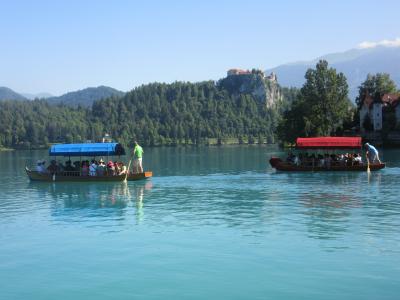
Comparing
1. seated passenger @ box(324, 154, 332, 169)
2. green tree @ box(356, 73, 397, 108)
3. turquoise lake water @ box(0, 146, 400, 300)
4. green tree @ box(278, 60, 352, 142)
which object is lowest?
turquoise lake water @ box(0, 146, 400, 300)

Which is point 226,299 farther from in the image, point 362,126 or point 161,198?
point 362,126

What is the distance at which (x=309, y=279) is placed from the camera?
654 inches

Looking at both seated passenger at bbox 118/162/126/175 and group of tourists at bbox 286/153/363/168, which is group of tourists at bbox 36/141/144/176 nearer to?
seated passenger at bbox 118/162/126/175

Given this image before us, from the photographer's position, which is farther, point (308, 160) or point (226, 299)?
point (308, 160)

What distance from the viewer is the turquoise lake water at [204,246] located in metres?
16.2

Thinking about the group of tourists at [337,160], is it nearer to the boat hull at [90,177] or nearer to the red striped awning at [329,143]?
the red striped awning at [329,143]

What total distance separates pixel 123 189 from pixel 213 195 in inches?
354

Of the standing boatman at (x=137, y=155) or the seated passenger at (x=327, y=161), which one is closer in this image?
the standing boatman at (x=137, y=155)

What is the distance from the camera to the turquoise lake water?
16203 mm

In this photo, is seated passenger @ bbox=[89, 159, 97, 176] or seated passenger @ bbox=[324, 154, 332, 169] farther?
seated passenger @ bbox=[324, 154, 332, 169]

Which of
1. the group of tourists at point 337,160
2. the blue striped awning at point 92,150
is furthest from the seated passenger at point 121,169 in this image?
the group of tourists at point 337,160

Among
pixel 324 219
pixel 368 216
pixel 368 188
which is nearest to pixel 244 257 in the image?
pixel 324 219

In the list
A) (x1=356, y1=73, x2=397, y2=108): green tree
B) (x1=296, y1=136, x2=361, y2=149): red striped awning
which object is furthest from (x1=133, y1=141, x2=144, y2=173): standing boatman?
(x1=356, y1=73, x2=397, y2=108): green tree

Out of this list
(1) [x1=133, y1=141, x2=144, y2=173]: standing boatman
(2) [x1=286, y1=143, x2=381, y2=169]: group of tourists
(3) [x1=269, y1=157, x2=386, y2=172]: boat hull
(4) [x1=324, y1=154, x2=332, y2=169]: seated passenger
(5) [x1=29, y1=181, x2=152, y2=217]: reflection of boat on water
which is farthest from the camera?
(4) [x1=324, y1=154, x2=332, y2=169]: seated passenger
